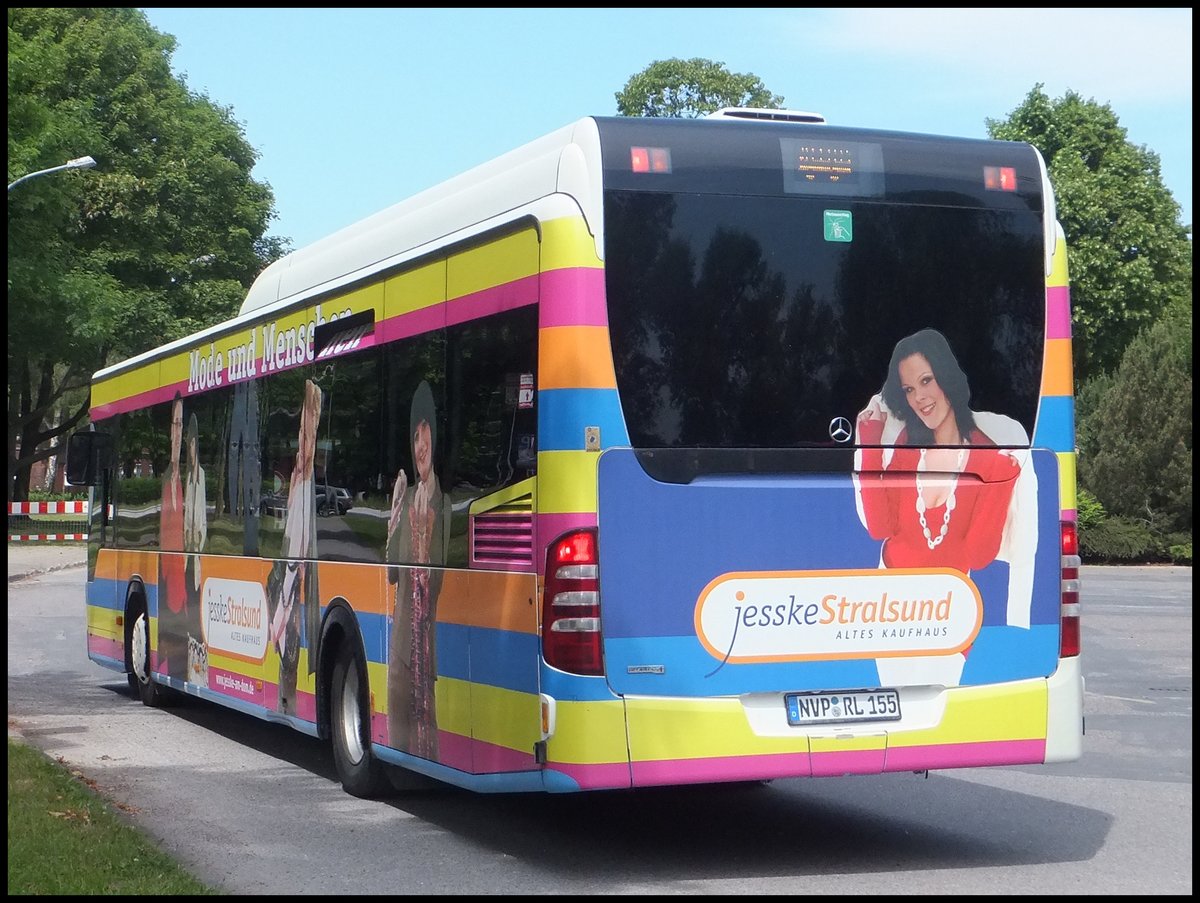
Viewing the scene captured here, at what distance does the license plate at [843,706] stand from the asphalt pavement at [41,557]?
33040 mm

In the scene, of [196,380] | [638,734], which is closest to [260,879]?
[638,734]

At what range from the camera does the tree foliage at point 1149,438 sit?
4822 centimetres

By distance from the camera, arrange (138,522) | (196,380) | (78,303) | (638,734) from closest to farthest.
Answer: (638,734)
(196,380)
(138,522)
(78,303)

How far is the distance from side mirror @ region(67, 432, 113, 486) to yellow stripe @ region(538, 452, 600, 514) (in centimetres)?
1040

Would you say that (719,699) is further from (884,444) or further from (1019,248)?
(1019,248)


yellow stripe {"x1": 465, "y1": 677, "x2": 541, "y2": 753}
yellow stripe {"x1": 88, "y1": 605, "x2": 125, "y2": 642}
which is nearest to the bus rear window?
yellow stripe {"x1": 465, "y1": 677, "x2": 541, "y2": 753}

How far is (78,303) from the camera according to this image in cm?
3750

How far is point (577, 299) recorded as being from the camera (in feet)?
26.0

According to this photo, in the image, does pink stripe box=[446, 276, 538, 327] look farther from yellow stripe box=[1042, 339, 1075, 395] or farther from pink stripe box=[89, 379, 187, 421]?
pink stripe box=[89, 379, 187, 421]

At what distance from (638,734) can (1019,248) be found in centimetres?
294

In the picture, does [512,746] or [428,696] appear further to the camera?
[428,696]

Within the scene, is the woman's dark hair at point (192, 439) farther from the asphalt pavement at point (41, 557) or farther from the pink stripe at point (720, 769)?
the asphalt pavement at point (41, 557)

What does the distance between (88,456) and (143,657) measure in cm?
240

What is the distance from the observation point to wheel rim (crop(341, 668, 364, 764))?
34.9 ft
